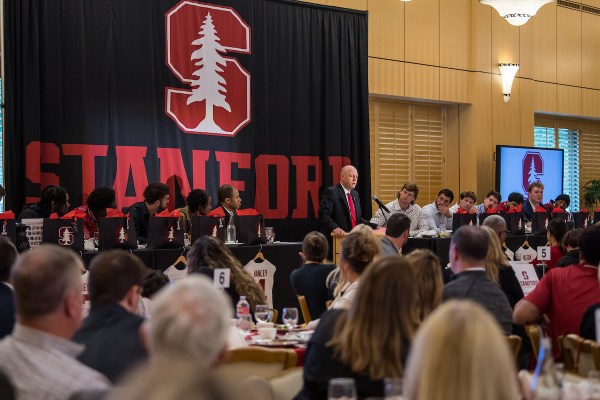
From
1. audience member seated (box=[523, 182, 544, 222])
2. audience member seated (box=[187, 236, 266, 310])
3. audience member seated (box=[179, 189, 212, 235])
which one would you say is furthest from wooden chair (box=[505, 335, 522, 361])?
audience member seated (box=[523, 182, 544, 222])

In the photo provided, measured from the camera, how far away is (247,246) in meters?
7.93

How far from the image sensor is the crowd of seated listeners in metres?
1.79

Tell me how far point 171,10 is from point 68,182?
232cm

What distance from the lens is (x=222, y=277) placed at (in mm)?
5359

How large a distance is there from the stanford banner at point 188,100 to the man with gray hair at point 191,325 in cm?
719

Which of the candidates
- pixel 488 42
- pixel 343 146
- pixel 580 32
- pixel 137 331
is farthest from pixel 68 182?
pixel 580 32

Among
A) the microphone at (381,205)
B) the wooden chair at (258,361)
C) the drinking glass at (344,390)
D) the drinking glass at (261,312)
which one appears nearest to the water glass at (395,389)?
the drinking glass at (344,390)

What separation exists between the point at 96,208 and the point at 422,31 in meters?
7.11

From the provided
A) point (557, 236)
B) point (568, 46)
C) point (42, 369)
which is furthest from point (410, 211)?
point (42, 369)

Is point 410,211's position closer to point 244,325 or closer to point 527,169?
point 527,169

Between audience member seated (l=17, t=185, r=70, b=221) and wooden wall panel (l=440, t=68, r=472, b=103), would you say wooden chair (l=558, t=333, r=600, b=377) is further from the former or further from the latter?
wooden wall panel (l=440, t=68, r=472, b=103)

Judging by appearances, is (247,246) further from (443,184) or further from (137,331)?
(443,184)

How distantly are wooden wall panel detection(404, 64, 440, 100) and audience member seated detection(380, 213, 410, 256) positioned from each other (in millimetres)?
6102

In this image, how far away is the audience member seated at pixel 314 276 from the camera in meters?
6.06
